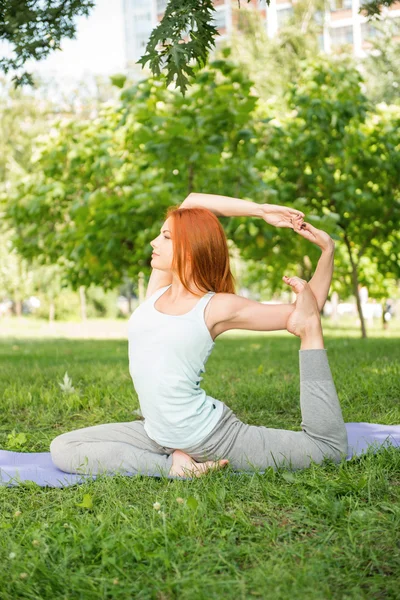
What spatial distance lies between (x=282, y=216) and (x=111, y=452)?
4.70 feet

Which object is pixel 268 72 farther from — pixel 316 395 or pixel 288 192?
pixel 316 395

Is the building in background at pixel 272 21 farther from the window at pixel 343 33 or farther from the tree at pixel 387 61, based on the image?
the tree at pixel 387 61

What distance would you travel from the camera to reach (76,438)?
136 inches

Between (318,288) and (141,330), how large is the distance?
0.90 meters

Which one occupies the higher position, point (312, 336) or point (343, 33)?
point (343, 33)

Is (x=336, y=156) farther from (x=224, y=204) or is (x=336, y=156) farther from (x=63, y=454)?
(x=63, y=454)

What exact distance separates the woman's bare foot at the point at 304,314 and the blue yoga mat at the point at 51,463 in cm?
64

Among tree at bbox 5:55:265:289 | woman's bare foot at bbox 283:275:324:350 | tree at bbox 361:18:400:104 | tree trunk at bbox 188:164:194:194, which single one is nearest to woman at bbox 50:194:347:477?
woman's bare foot at bbox 283:275:324:350

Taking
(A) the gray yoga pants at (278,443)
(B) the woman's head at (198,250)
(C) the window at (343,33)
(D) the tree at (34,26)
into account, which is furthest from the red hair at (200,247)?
(C) the window at (343,33)

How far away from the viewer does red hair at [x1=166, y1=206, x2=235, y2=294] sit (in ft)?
10.5

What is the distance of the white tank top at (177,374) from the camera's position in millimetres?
3166

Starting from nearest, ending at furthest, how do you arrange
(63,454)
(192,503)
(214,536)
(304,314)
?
(214,536) → (192,503) → (304,314) → (63,454)

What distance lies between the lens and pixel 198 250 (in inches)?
126

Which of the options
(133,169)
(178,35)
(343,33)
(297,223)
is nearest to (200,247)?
(297,223)
